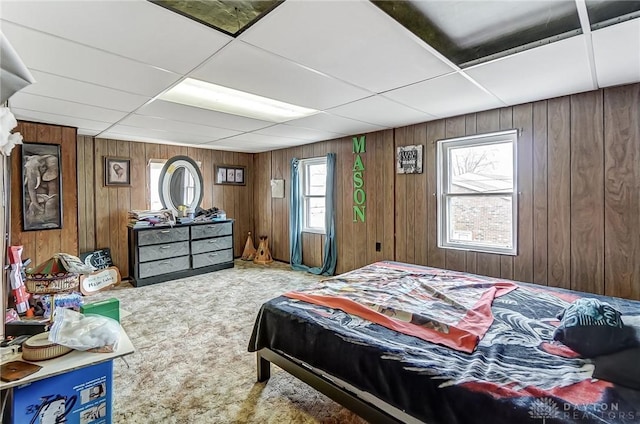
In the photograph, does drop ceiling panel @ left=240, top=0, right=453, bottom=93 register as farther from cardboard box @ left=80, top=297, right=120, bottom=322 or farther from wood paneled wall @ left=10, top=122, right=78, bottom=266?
wood paneled wall @ left=10, top=122, right=78, bottom=266

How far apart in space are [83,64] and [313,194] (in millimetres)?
3832

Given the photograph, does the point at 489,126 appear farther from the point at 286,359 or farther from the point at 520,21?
the point at 286,359

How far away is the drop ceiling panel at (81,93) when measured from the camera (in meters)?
2.36

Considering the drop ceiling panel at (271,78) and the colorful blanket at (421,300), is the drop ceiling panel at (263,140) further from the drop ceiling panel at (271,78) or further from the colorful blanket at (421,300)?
the colorful blanket at (421,300)

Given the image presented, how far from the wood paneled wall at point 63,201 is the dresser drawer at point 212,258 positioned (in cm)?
164

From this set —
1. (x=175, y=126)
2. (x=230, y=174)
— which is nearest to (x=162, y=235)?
(x=175, y=126)

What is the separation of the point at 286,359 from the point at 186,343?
4.20ft

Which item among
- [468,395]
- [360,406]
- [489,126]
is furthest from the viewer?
[489,126]

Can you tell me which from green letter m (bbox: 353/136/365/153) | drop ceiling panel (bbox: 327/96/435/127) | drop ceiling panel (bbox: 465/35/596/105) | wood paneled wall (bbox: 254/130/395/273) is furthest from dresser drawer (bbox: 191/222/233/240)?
drop ceiling panel (bbox: 465/35/596/105)

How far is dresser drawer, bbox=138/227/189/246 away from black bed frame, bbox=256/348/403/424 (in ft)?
10.8

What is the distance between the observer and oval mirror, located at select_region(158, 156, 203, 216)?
17.1ft

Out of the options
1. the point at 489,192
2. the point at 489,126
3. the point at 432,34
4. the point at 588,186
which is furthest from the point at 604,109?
the point at 432,34

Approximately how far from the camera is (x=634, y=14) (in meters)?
1.62

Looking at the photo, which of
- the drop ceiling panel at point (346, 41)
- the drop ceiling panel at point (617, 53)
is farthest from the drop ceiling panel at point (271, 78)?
the drop ceiling panel at point (617, 53)
